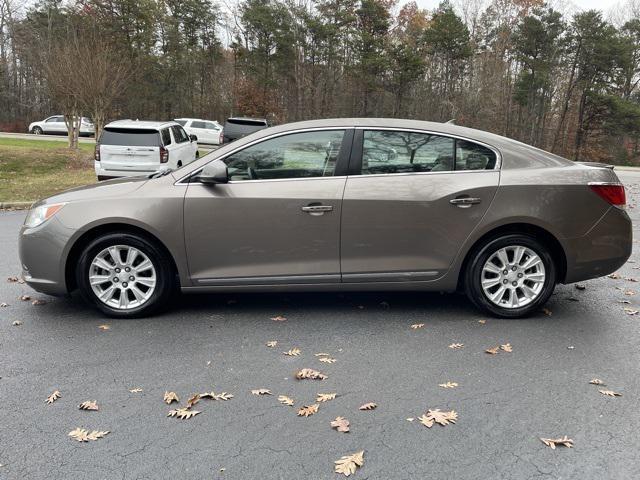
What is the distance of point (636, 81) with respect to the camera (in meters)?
39.8

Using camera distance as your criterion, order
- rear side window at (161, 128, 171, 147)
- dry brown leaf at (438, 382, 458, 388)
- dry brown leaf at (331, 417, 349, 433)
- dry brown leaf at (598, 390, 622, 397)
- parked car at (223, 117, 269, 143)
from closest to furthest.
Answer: dry brown leaf at (331, 417, 349, 433)
dry brown leaf at (598, 390, 622, 397)
dry brown leaf at (438, 382, 458, 388)
rear side window at (161, 128, 171, 147)
parked car at (223, 117, 269, 143)

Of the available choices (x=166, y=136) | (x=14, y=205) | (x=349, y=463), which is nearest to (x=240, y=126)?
(x=166, y=136)

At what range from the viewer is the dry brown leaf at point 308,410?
10.2 ft

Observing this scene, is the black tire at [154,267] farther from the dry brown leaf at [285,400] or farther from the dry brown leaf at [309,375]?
the dry brown leaf at [285,400]

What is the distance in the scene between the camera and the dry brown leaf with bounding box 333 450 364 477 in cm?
259

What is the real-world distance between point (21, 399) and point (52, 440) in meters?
0.59

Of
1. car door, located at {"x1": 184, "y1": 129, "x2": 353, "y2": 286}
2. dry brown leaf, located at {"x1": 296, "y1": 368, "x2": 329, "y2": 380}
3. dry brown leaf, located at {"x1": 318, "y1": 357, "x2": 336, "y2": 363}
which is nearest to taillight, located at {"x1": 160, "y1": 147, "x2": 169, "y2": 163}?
car door, located at {"x1": 184, "y1": 129, "x2": 353, "y2": 286}

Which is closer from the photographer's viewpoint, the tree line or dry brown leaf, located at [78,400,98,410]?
dry brown leaf, located at [78,400,98,410]

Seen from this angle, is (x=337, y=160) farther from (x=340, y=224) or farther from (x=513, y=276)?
(x=513, y=276)

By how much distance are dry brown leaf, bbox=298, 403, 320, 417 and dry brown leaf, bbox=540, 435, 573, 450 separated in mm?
1241

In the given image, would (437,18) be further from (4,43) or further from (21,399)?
(21,399)

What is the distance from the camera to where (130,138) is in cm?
1269

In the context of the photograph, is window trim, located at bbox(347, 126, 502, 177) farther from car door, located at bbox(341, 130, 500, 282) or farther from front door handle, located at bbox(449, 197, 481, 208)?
front door handle, located at bbox(449, 197, 481, 208)

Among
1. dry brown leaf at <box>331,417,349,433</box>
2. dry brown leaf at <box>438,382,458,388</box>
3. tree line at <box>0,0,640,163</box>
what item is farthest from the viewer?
tree line at <box>0,0,640,163</box>
